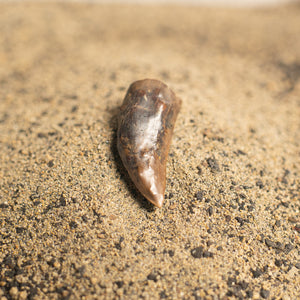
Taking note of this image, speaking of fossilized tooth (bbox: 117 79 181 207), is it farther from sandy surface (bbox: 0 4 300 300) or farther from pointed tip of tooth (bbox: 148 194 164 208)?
sandy surface (bbox: 0 4 300 300)

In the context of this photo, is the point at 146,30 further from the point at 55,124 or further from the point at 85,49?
the point at 55,124

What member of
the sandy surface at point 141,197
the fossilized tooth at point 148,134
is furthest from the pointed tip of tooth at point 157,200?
the sandy surface at point 141,197

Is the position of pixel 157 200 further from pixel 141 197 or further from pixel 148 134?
pixel 148 134

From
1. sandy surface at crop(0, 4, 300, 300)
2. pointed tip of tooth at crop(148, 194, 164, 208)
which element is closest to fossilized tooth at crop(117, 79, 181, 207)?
pointed tip of tooth at crop(148, 194, 164, 208)

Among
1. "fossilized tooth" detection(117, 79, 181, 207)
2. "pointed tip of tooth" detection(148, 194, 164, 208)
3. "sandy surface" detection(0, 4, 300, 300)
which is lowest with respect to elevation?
"sandy surface" detection(0, 4, 300, 300)

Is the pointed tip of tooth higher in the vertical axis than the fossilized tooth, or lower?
lower

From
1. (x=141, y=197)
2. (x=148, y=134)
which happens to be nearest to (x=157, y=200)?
(x=141, y=197)

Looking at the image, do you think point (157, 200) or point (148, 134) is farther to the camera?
point (148, 134)
